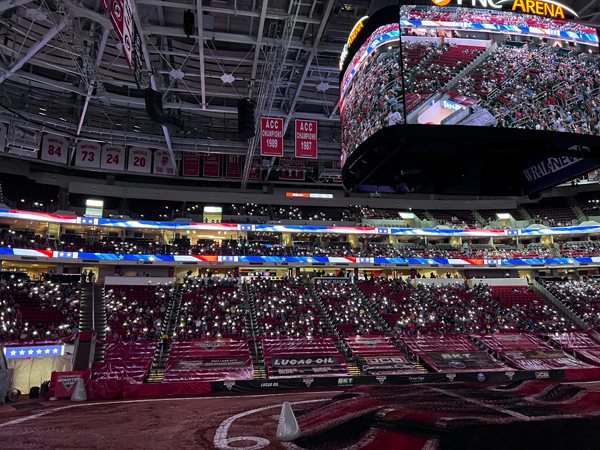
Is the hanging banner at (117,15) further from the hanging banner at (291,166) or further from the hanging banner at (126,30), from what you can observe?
the hanging banner at (291,166)

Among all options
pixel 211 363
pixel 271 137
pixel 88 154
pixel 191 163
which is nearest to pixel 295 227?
pixel 191 163

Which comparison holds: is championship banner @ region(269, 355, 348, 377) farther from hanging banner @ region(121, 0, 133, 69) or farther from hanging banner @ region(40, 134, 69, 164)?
hanging banner @ region(40, 134, 69, 164)

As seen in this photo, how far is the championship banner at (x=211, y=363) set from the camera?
22792mm

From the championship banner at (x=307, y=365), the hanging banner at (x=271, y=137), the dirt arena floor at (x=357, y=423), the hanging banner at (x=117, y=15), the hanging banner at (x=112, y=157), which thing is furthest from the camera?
the hanging banner at (x=112, y=157)

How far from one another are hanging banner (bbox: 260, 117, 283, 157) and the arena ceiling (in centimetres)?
162

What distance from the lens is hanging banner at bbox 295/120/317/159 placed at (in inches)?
1001

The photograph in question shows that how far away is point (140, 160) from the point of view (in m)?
37.5

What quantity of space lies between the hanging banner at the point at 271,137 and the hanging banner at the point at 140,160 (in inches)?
659

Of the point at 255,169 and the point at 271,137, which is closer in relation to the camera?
the point at 271,137

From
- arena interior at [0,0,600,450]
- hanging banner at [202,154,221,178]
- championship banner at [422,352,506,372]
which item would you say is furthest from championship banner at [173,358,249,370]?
hanging banner at [202,154,221,178]

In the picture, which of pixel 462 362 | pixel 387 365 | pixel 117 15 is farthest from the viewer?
pixel 462 362

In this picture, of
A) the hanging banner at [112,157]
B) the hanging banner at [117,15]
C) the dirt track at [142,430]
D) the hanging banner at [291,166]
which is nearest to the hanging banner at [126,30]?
the hanging banner at [117,15]

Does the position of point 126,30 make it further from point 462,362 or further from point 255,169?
point 255,169

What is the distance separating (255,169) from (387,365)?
78.2 ft
